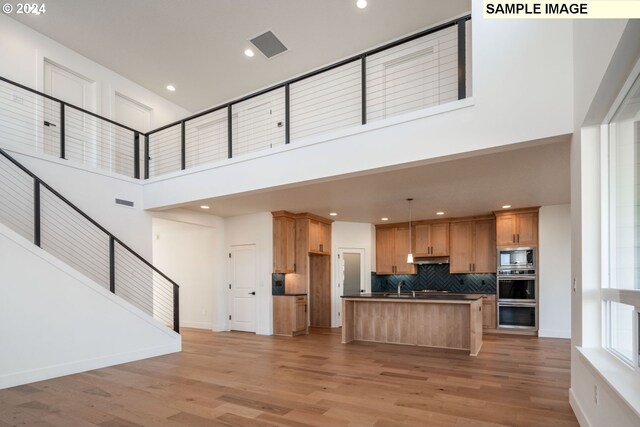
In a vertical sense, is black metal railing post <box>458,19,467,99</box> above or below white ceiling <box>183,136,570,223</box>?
above

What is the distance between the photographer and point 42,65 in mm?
6648

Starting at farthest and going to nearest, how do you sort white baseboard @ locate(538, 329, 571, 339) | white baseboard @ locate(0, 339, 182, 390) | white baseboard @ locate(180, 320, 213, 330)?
white baseboard @ locate(180, 320, 213, 330), white baseboard @ locate(538, 329, 571, 339), white baseboard @ locate(0, 339, 182, 390)

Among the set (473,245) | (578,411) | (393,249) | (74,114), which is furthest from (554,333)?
(74,114)

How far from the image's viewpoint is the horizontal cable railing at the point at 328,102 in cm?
607

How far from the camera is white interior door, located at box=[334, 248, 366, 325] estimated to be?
381 inches

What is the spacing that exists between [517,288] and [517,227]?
4.29 ft

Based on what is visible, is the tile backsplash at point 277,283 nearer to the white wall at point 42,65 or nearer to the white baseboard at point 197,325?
the white baseboard at point 197,325

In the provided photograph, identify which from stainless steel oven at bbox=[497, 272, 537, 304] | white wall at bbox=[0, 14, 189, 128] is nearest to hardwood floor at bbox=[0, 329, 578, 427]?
stainless steel oven at bbox=[497, 272, 537, 304]

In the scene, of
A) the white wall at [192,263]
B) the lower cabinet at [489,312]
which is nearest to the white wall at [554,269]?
the lower cabinet at [489,312]

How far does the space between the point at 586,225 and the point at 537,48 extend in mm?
1674

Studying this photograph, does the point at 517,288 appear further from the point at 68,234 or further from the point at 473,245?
the point at 68,234

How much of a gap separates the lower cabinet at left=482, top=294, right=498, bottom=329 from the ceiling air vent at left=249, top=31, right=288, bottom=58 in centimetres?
673

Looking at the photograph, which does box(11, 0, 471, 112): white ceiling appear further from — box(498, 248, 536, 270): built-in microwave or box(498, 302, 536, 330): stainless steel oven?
box(498, 302, 536, 330): stainless steel oven

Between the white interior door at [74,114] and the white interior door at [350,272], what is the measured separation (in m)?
5.95
